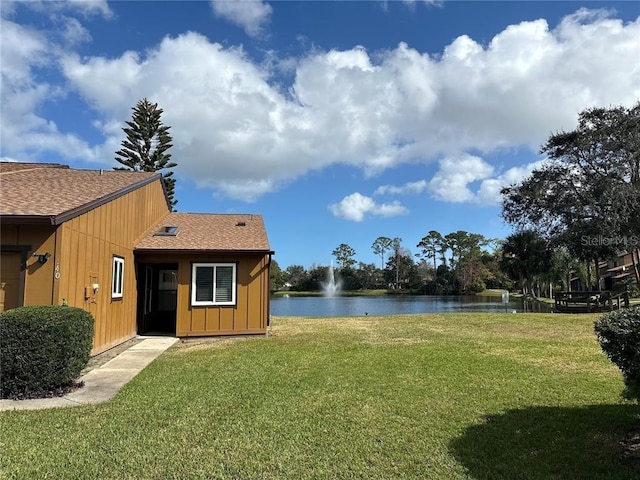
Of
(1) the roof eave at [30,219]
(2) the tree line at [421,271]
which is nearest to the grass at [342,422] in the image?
(1) the roof eave at [30,219]

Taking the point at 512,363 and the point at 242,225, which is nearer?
the point at 512,363

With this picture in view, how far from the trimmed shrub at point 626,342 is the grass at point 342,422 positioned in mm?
623

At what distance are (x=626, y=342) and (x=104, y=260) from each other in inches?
348

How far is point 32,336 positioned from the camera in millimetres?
5344

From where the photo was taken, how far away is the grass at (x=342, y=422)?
3.35 m

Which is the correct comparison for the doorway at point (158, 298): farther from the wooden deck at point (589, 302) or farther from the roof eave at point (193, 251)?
the wooden deck at point (589, 302)

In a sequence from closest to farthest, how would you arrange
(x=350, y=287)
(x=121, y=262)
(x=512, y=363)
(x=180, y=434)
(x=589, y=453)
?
(x=589, y=453)
(x=180, y=434)
(x=512, y=363)
(x=121, y=262)
(x=350, y=287)

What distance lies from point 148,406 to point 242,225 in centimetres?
888

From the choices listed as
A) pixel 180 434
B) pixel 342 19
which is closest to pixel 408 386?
pixel 180 434

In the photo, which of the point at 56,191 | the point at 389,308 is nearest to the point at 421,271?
the point at 389,308

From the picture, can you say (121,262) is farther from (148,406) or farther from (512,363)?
(512,363)

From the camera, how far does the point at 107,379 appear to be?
642 centimetres

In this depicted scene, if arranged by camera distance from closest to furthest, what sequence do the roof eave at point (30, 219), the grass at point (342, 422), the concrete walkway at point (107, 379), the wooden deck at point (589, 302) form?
the grass at point (342, 422)
the concrete walkway at point (107, 379)
the roof eave at point (30, 219)
the wooden deck at point (589, 302)

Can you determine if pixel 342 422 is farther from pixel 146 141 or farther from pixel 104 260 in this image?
pixel 146 141
